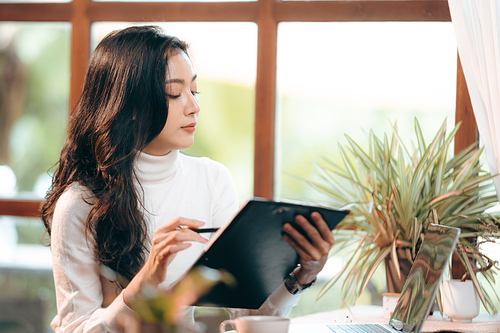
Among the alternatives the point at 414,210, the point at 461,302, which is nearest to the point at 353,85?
the point at 414,210

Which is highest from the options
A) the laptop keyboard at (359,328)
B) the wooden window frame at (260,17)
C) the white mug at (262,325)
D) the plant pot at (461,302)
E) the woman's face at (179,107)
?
the wooden window frame at (260,17)

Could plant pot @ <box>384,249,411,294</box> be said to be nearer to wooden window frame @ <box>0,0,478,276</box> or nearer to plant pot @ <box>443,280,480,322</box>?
plant pot @ <box>443,280,480,322</box>

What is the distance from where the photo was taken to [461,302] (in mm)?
1893

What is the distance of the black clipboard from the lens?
102 cm

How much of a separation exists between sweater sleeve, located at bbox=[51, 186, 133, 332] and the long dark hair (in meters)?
0.04

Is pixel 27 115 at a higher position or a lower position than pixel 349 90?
lower

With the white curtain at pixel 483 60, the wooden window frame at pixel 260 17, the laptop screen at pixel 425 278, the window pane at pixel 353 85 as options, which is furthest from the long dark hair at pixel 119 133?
the white curtain at pixel 483 60

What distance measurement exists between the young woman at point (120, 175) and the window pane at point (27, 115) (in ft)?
4.23

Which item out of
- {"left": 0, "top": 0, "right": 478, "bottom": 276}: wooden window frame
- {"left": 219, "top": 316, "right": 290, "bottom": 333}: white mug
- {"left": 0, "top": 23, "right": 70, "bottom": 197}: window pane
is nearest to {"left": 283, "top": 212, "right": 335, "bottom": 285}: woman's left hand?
{"left": 219, "top": 316, "right": 290, "bottom": 333}: white mug

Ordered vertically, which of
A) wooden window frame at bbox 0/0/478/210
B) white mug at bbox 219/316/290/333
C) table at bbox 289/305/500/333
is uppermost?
wooden window frame at bbox 0/0/478/210

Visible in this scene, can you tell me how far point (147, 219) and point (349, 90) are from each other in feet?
4.73

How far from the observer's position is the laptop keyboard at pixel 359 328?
124cm

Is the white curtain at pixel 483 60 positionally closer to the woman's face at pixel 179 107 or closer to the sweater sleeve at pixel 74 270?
the woman's face at pixel 179 107

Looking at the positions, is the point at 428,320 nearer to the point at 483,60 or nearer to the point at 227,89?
the point at 483,60
